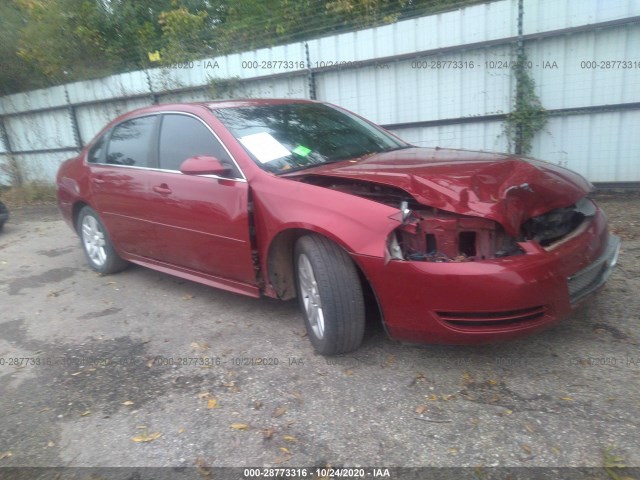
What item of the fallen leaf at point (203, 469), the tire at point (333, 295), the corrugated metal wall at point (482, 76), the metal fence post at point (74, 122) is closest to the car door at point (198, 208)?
the tire at point (333, 295)

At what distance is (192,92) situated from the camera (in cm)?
945

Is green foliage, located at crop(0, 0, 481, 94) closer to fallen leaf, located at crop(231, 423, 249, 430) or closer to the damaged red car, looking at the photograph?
the damaged red car

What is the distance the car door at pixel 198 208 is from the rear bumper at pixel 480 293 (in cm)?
108

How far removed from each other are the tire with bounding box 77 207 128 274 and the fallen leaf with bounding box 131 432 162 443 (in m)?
2.79

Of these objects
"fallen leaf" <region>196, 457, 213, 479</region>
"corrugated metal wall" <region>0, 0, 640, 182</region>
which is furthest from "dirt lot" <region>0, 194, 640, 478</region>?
"corrugated metal wall" <region>0, 0, 640, 182</region>

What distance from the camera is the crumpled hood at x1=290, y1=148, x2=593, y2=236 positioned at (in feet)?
9.07

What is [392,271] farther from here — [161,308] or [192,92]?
[192,92]

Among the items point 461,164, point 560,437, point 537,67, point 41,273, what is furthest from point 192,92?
point 560,437

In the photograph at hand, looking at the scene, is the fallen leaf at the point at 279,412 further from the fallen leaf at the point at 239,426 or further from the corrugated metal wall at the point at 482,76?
the corrugated metal wall at the point at 482,76

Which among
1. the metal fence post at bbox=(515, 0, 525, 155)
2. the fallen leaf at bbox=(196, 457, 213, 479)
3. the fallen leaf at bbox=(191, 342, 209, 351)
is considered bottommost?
the fallen leaf at bbox=(196, 457, 213, 479)

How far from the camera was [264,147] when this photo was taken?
12.2ft

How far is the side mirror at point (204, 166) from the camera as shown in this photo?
3.50 m

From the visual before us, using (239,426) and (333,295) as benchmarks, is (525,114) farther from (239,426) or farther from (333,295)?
(239,426)

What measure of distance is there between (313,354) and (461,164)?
5.05ft
